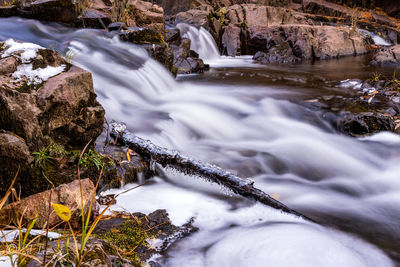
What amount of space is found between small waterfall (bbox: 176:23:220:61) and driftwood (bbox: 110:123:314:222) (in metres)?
9.82

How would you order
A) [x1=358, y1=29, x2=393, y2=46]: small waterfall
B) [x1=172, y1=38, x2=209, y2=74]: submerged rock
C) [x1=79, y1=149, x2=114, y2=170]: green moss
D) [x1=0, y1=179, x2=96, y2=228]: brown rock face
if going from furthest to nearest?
[x1=358, y1=29, x2=393, y2=46]: small waterfall
[x1=172, y1=38, x2=209, y2=74]: submerged rock
[x1=79, y1=149, x2=114, y2=170]: green moss
[x1=0, y1=179, x2=96, y2=228]: brown rock face

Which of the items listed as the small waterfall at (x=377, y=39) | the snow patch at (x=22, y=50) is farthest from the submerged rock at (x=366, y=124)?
the small waterfall at (x=377, y=39)

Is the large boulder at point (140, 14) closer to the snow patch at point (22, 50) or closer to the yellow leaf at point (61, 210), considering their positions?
the snow patch at point (22, 50)

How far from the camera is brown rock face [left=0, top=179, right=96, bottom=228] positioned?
2.27 m

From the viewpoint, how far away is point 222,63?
12523mm

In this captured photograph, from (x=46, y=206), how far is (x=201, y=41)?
1233cm

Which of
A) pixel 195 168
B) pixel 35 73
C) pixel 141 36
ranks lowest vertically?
pixel 195 168

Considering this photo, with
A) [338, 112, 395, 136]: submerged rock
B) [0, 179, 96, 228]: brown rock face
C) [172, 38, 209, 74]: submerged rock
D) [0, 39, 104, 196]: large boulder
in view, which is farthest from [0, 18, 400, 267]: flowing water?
[172, 38, 209, 74]: submerged rock

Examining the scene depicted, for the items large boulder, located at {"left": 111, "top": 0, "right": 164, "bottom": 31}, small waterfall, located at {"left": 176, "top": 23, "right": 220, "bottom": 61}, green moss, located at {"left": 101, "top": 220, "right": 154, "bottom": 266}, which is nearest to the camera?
green moss, located at {"left": 101, "top": 220, "right": 154, "bottom": 266}

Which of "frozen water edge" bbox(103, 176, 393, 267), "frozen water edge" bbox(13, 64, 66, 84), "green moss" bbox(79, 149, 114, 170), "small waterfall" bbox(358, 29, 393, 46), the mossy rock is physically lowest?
"frozen water edge" bbox(103, 176, 393, 267)

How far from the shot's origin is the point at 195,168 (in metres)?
3.39

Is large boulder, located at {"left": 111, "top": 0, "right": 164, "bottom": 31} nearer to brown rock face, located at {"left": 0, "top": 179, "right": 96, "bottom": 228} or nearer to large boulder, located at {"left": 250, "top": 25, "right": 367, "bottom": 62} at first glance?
large boulder, located at {"left": 250, "top": 25, "right": 367, "bottom": 62}

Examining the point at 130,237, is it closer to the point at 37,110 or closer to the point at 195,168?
the point at 195,168

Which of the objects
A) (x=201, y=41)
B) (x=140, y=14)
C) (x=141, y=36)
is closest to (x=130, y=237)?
(x=141, y=36)
